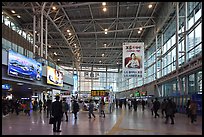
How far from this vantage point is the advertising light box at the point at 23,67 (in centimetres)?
2263

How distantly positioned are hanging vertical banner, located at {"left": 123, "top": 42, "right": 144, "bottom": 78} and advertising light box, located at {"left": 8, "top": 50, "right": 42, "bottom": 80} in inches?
364

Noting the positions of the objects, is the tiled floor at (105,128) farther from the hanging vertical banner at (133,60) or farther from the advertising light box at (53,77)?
the advertising light box at (53,77)

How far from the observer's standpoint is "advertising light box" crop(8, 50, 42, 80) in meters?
22.6

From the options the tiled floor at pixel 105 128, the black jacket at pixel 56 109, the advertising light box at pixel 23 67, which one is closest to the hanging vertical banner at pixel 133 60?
the tiled floor at pixel 105 128

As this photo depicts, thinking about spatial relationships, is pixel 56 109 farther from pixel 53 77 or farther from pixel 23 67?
pixel 53 77

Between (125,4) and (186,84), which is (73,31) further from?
(186,84)

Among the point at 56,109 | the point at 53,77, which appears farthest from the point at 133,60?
the point at 53,77

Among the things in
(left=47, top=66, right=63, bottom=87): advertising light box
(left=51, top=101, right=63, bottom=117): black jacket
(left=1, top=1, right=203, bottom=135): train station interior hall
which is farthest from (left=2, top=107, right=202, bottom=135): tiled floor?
(left=47, top=66, right=63, bottom=87): advertising light box

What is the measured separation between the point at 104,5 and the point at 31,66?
48.3 feet

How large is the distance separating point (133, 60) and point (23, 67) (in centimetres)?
1083

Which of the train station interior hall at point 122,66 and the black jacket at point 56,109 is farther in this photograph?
the train station interior hall at point 122,66

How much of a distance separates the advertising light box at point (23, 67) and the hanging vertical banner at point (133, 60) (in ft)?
30.3

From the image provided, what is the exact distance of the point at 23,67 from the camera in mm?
25203

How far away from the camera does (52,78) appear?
3566 centimetres
